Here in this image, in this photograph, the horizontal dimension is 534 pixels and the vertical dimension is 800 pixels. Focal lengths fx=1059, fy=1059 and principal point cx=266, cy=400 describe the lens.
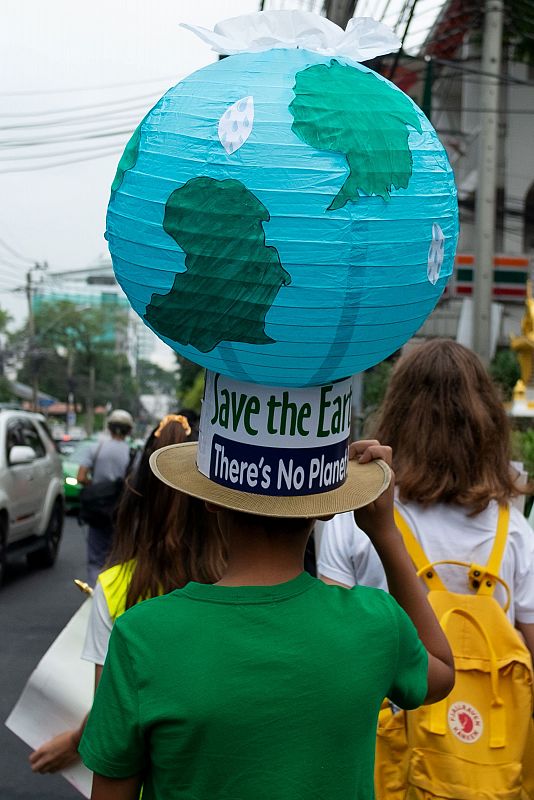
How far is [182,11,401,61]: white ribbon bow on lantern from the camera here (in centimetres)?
182

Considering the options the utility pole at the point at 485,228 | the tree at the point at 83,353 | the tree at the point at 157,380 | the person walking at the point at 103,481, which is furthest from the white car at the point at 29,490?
the tree at the point at 157,380

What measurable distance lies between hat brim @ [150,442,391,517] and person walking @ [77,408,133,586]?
4360 mm

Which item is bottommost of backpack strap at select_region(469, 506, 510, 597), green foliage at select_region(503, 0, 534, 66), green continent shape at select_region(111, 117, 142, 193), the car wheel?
the car wheel

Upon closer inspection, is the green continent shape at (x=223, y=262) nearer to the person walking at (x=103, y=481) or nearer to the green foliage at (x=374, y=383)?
the person walking at (x=103, y=481)

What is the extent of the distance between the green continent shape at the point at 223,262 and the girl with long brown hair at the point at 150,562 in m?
1.13

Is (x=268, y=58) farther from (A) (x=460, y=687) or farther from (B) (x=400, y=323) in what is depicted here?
(A) (x=460, y=687)

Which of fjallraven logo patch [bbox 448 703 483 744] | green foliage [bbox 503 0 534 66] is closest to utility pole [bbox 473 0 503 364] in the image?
fjallraven logo patch [bbox 448 703 483 744]

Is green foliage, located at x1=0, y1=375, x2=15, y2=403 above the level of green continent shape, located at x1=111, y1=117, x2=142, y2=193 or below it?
below

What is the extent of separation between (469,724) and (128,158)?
1.49 m

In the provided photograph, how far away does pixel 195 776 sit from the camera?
164cm

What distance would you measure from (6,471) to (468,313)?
33.9 feet

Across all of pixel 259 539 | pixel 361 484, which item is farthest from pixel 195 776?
pixel 361 484

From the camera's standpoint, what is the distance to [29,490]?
35.9 feet

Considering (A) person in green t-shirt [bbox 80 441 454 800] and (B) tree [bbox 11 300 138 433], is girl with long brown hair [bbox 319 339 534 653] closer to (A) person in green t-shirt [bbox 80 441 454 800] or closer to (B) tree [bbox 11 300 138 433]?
(A) person in green t-shirt [bbox 80 441 454 800]
